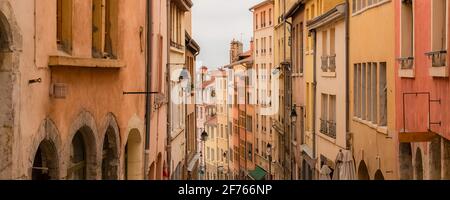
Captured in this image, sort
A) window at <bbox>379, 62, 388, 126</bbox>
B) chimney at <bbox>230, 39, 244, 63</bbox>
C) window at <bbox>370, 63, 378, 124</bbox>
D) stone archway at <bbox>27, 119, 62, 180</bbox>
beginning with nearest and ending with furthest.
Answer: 1. stone archway at <bbox>27, 119, 62, 180</bbox>
2. window at <bbox>379, 62, 388, 126</bbox>
3. window at <bbox>370, 63, 378, 124</bbox>
4. chimney at <bbox>230, 39, 244, 63</bbox>

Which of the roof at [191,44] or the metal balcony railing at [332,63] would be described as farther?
the roof at [191,44]

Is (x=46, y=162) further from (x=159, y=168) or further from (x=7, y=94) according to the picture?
(x=159, y=168)

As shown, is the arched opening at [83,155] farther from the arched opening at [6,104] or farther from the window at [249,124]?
the window at [249,124]

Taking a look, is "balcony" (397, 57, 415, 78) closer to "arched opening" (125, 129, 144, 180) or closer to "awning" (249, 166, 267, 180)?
"arched opening" (125, 129, 144, 180)

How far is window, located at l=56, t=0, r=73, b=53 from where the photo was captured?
13.6 meters

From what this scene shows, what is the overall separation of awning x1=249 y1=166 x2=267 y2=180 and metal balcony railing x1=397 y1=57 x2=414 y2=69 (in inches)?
1393

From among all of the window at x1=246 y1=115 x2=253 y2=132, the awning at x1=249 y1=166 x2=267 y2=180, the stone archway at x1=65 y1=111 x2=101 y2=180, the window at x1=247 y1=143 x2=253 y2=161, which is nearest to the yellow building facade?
the stone archway at x1=65 y1=111 x2=101 y2=180

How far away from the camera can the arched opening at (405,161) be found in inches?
711

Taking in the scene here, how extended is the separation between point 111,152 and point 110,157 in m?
0.09

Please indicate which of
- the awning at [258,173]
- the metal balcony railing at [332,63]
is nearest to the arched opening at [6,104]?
the metal balcony railing at [332,63]

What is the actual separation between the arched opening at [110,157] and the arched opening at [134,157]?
2.49 m

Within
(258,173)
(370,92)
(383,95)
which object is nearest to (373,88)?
(370,92)

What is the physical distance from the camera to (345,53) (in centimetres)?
2606
